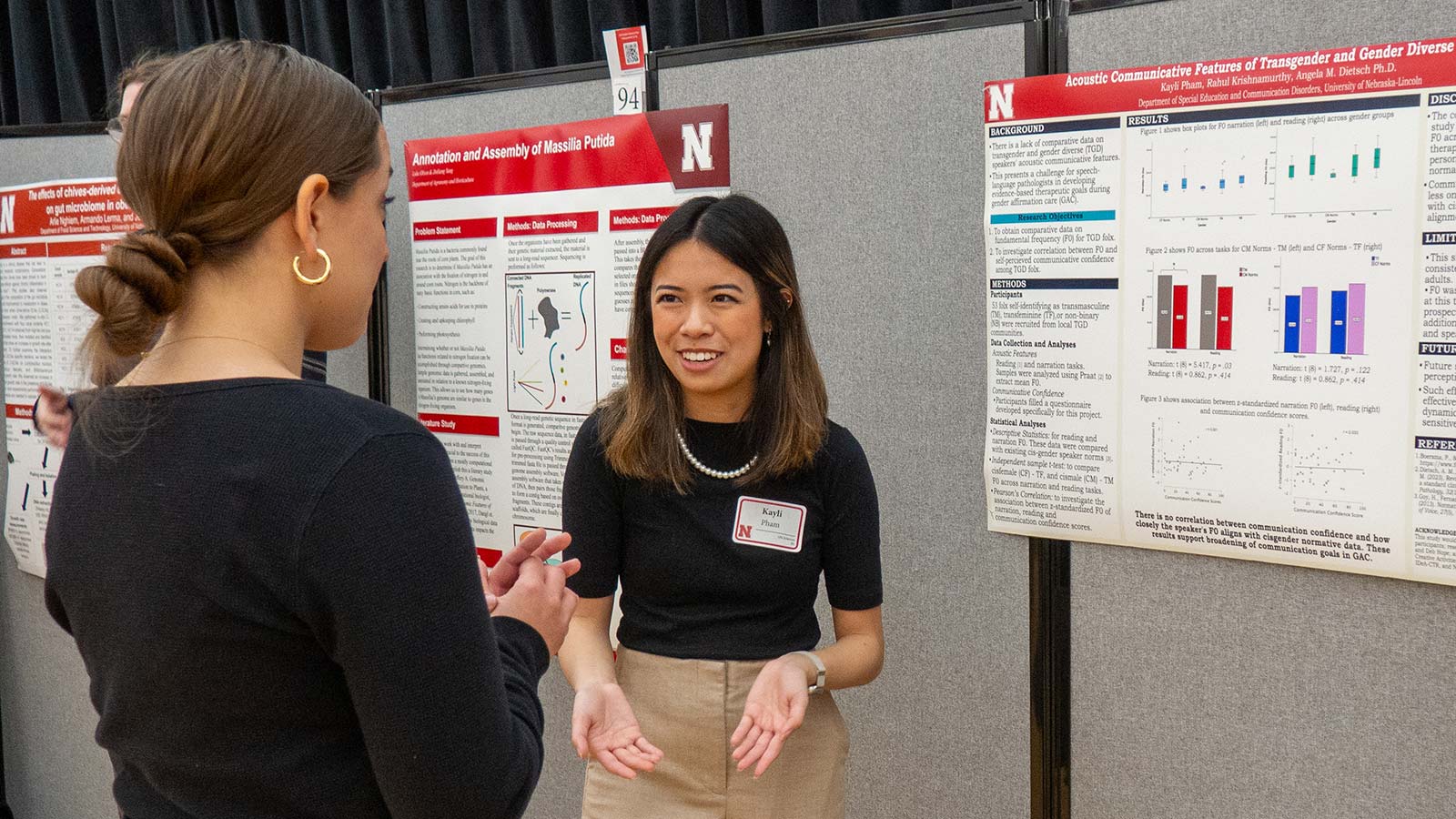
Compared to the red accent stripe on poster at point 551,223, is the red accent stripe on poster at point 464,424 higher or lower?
lower

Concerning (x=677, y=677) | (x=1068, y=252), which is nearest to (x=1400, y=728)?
(x=1068, y=252)

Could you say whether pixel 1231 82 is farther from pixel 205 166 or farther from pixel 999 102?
pixel 205 166

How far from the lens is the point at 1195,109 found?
1.65 m

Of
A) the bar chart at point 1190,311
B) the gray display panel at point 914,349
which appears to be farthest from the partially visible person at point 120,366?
the bar chart at point 1190,311

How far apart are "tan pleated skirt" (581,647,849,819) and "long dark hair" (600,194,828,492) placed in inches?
10.3

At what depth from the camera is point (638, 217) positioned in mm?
2197

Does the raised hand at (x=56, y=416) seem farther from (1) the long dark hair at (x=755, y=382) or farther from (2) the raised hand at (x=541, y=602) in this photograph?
(1) the long dark hair at (x=755, y=382)

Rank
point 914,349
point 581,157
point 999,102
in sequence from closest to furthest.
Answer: point 999,102, point 914,349, point 581,157

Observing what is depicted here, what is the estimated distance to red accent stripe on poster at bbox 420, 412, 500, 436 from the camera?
2439 mm

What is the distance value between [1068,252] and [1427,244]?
0.47m

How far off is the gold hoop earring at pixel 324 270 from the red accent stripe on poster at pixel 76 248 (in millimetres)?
2157

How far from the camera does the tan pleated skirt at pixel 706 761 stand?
1.56 m

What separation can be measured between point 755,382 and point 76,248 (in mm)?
2010

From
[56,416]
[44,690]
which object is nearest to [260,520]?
[56,416]
